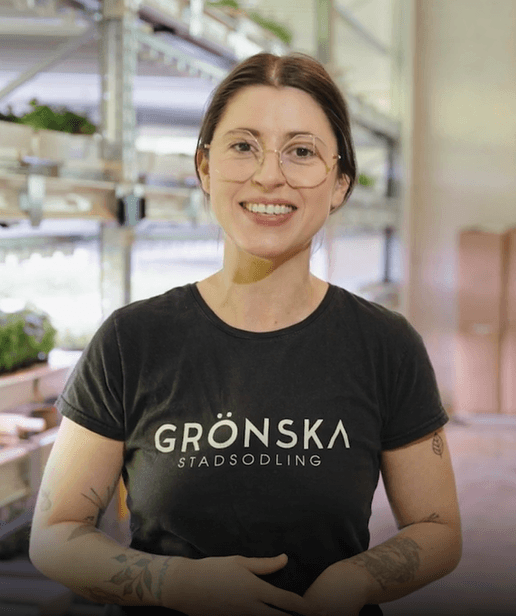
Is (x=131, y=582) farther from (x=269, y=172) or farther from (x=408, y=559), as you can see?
→ (x=269, y=172)

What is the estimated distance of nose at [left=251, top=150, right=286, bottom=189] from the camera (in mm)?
930

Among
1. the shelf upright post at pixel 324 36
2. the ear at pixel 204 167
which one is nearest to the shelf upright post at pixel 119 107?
the ear at pixel 204 167

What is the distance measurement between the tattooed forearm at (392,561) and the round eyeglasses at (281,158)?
451mm

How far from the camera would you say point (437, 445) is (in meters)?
0.97

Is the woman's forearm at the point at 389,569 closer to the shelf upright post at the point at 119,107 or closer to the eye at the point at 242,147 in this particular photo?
the eye at the point at 242,147

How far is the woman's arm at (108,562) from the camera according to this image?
2.73ft

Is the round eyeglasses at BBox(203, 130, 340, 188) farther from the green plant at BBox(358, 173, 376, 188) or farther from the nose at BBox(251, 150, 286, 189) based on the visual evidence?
the green plant at BBox(358, 173, 376, 188)

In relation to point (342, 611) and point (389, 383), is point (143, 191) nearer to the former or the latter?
point (389, 383)

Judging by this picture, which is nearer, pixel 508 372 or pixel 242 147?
Answer: pixel 242 147

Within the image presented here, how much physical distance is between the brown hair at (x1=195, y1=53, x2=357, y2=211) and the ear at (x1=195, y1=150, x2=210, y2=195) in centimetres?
3

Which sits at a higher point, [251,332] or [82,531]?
[251,332]

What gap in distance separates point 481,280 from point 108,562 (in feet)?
14.0

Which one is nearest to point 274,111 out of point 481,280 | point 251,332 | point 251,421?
point 251,332

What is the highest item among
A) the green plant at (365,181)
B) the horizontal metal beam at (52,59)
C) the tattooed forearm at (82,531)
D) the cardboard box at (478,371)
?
the horizontal metal beam at (52,59)
